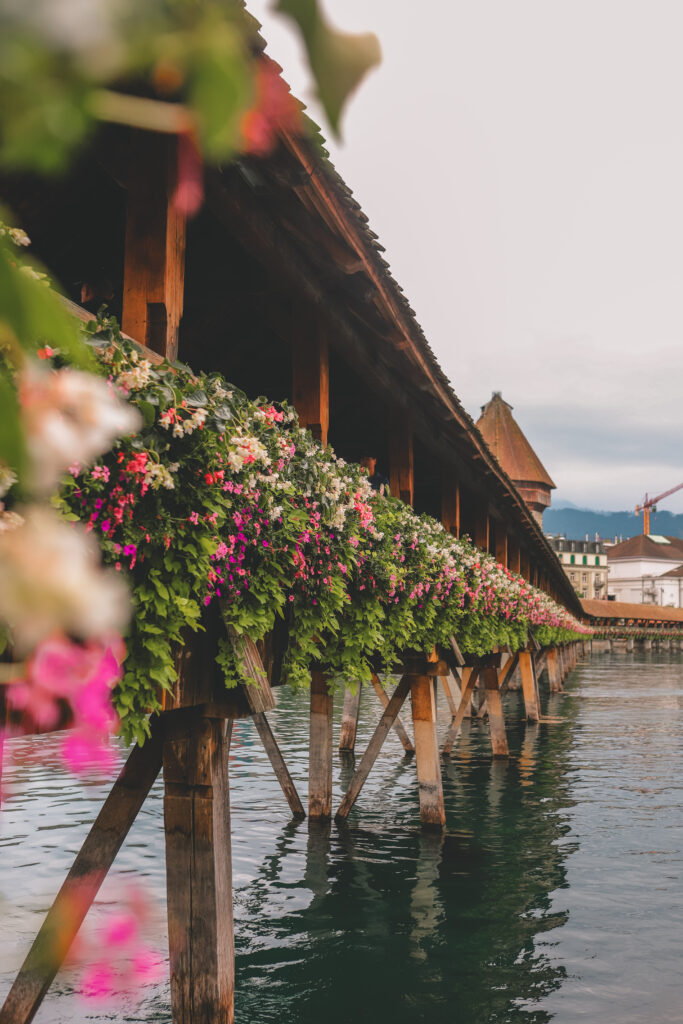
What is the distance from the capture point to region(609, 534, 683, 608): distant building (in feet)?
373

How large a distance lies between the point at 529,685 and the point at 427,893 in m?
13.5

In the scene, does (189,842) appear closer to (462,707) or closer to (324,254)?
(324,254)

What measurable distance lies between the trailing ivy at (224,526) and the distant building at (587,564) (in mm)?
107785

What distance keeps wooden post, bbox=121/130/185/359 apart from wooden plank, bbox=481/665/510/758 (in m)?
11.8

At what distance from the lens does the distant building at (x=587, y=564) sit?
112 meters

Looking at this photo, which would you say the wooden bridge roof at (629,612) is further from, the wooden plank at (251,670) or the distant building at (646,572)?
the wooden plank at (251,670)

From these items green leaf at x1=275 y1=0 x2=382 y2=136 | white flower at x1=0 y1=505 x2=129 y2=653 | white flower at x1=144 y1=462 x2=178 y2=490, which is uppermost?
white flower at x1=144 y1=462 x2=178 y2=490

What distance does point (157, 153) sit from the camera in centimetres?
407

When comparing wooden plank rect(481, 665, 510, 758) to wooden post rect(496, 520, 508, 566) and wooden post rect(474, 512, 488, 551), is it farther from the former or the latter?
wooden post rect(474, 512, 488, 551)

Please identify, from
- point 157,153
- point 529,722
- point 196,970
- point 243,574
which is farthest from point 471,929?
point 529,722

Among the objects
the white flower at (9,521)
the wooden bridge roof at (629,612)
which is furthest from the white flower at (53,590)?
the wooden bridge roof at (629,612)

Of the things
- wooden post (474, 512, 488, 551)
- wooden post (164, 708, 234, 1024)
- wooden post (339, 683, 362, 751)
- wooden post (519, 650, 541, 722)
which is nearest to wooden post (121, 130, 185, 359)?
wooden post (164, 708, 234, 1024)

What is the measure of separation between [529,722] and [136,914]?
591 inches

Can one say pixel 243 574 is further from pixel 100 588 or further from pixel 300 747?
pixel 300 747
